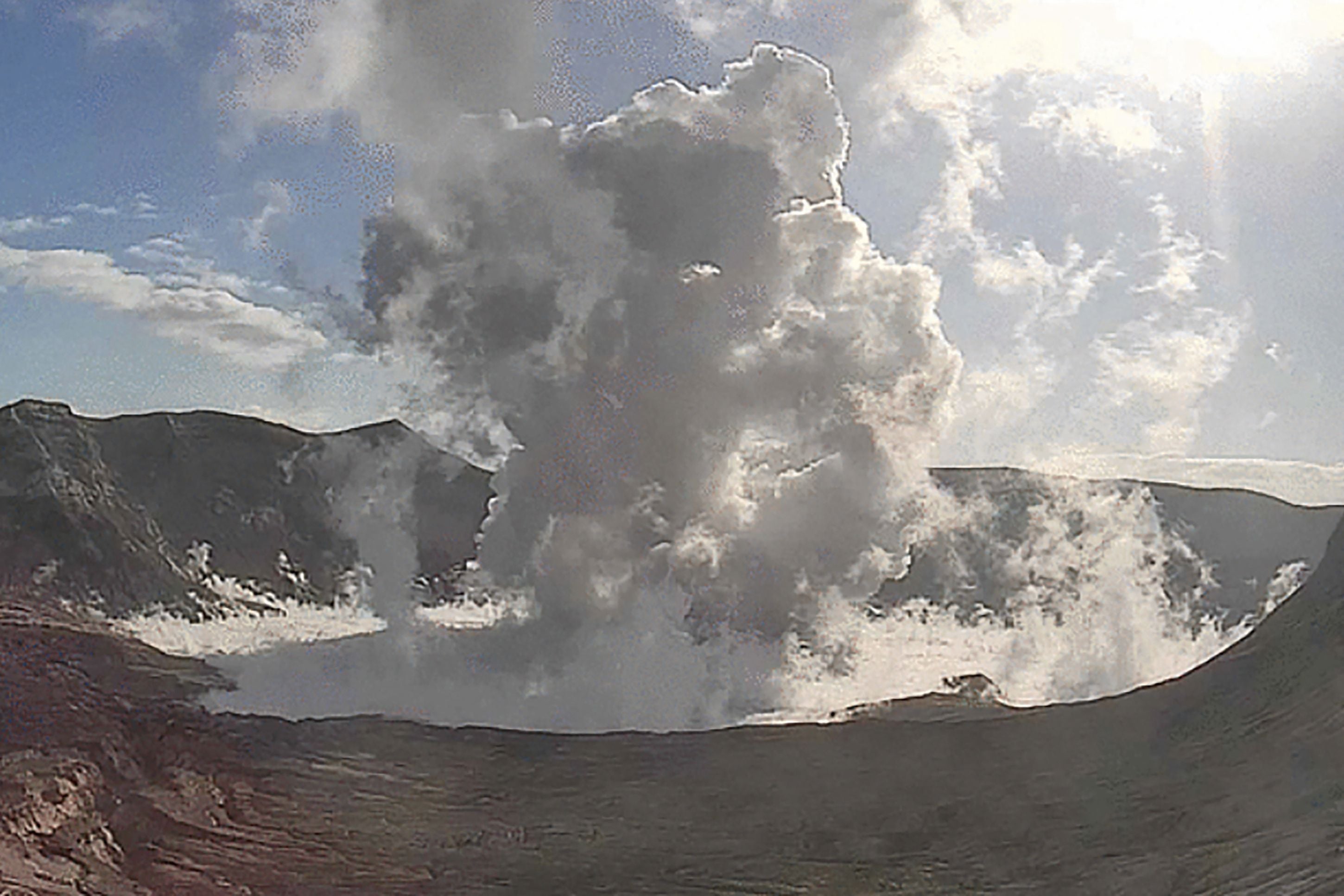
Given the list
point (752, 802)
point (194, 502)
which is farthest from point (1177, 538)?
point (752, 802)

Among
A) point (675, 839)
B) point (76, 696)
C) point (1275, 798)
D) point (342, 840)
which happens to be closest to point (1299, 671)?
point (1275, 798)

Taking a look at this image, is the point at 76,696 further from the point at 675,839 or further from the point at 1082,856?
the point at 1082,856

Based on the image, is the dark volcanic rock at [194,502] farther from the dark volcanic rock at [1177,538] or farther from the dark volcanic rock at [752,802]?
the dark volcanic rock at [1177,538]

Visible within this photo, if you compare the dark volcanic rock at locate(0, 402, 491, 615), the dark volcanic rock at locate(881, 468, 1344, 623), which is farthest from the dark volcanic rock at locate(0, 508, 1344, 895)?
the dark volcanic rock at locate(881, 468, 1344, 623)

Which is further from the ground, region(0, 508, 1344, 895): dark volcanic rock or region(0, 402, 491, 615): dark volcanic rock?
region(0, 402, 491, 615): dark volcanic rock

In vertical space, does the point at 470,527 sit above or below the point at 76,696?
above

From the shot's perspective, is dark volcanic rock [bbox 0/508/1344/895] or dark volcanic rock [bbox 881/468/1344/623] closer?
dark volcanic rock [bbox 0/508/1344/895]

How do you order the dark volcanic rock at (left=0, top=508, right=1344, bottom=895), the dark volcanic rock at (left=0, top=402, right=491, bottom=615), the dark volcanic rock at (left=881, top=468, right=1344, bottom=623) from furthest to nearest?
the dark volcanic rock at (left=881, top=468, right=1344, bottom=623), the dark volcanic rock at (left=0, top=402, right=491, bottom=615), the dark volcanic rock at (left=0, top=508, right=1344, bottom=895)

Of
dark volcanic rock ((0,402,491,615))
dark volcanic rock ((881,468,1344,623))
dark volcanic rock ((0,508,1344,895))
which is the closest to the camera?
dark volcanic rock ((0,508,1344,895))

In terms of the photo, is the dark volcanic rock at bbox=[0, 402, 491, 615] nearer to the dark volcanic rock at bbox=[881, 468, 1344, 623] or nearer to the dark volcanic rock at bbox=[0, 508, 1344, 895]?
the dark volcanic rock at bbox=[0, 508, 1344, 895]
